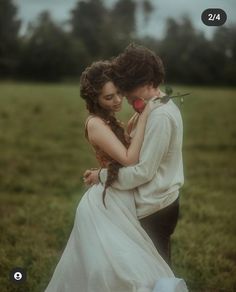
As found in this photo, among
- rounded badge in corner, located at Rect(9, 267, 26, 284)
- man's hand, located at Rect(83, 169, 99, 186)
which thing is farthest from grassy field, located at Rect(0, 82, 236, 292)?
man's hand, located at Rect(83, 169, 99, 186)

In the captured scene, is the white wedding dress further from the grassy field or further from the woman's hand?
→ the grassy field

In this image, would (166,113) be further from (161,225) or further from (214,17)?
(214,17)

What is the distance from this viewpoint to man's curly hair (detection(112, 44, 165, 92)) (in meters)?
2.87

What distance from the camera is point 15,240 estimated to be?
3727 mm

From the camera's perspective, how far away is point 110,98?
9.66 ft

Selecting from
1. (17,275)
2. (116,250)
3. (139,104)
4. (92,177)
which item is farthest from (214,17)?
(17,275)

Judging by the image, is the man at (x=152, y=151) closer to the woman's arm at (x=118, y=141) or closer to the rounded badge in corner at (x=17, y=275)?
the woman's arm at (x=118, y=141)

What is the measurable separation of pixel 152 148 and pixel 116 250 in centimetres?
42

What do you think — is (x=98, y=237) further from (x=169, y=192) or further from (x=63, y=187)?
(x=63, y=187)

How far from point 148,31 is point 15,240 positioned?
3.85 feet

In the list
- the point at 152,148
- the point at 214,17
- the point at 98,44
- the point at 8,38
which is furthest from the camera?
the point at 8,38

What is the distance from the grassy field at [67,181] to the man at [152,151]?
0.37m

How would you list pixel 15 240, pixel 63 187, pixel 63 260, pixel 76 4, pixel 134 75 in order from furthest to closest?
pixel 63 187 < pixel 15 240 < pixel 76 4 < pixel 63 260 < pixel 134 75

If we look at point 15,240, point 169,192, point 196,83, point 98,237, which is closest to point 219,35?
point 196,83
